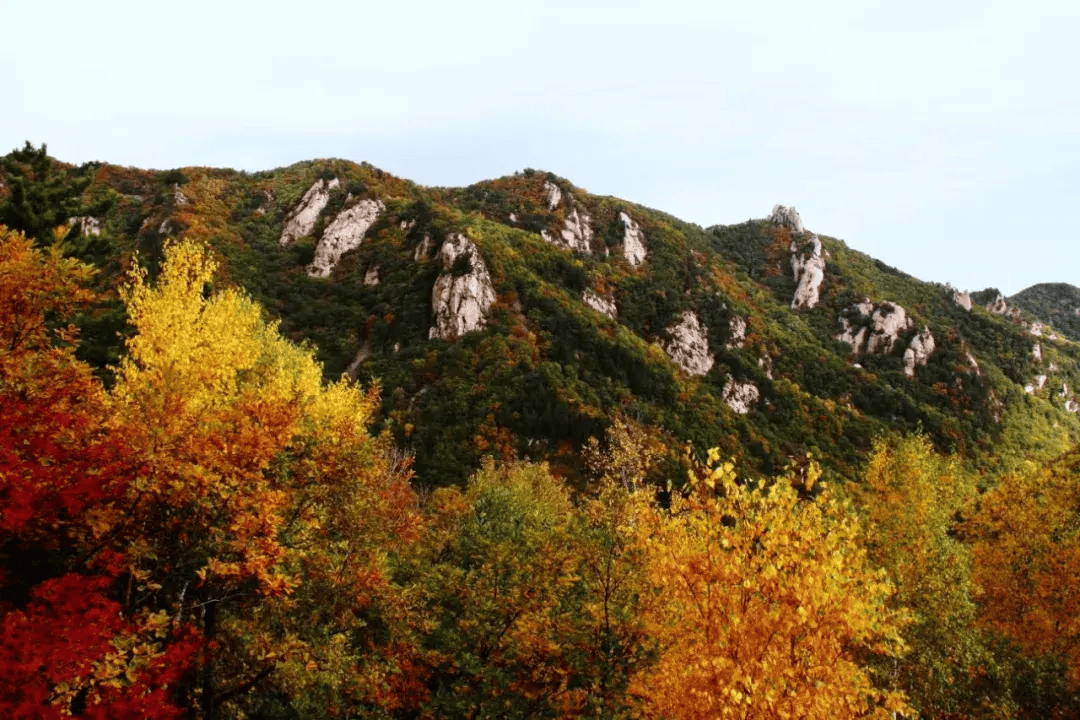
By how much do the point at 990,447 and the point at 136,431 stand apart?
5355 inches

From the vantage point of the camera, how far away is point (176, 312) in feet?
67.2

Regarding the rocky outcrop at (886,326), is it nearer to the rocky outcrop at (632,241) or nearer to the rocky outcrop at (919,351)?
the rocky outcrop at (919,351)

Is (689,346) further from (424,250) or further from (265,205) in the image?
(265,205)

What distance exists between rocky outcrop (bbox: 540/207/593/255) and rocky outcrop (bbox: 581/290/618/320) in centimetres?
2143

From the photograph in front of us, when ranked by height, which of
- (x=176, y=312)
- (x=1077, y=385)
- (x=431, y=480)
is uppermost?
(x=1077, y=385)

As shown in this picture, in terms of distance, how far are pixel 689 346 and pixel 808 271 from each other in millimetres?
65574

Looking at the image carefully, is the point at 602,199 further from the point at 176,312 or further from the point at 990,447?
the point at 176,312

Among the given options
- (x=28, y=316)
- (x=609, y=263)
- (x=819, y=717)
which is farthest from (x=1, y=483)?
(x=609, y=263)

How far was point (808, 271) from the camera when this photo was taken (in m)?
153

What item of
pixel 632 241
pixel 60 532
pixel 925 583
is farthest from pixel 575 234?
pixel 60 532

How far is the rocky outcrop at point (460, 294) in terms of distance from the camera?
91375 mm

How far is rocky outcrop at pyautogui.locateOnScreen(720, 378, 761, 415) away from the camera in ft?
327

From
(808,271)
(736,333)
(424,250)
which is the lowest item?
(736,333)

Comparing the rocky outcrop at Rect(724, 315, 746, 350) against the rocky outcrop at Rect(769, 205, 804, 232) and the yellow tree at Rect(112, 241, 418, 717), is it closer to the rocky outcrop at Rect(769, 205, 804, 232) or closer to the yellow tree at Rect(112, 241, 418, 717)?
the rocky outcrop at Rect(769, 205, 804, 232)
